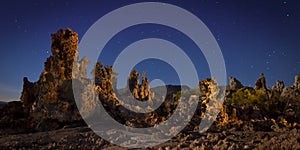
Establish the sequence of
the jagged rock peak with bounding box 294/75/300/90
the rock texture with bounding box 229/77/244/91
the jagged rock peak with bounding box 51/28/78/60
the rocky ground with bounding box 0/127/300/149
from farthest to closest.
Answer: the rock texture with bounding box 229/77/244/91
the jagged rock peak with bounding box 294/75/300/90
the jagged rock peak with bounding box 51/28/78/60
the rocky ground with bounding box 0/127/300/149

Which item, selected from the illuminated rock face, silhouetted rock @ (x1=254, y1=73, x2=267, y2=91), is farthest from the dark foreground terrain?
silhouetted rock @ (x1=254, y1=73, x2=267, y2=91)

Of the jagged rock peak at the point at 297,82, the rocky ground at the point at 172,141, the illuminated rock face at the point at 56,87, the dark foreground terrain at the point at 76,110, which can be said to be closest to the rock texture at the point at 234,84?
the jagged rock peak at the point at 297,82

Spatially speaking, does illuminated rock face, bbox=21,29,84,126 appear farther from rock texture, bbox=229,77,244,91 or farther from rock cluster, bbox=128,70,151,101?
rock texture, bbox=229,77,244,91

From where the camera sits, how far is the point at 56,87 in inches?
669

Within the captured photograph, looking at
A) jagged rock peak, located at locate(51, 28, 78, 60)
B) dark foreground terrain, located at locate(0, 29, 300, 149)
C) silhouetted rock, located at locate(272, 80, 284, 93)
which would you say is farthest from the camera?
silhouetted rock, located at locate(272, 80, 284, 93)

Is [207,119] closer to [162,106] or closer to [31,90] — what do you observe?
[162,106]

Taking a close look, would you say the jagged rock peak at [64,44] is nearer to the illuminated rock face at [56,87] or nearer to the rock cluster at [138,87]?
the illuminated rock face at [56,87]

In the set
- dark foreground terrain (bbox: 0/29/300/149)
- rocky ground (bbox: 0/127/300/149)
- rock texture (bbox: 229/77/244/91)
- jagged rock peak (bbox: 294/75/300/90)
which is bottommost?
rocky ground (bbox: 0/127/300/149)

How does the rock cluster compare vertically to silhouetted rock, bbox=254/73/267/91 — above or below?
below

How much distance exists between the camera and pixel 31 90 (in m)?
18.8

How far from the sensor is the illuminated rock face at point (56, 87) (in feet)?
54.0

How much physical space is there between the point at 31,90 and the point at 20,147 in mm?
8663

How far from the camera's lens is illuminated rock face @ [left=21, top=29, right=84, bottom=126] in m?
16.5

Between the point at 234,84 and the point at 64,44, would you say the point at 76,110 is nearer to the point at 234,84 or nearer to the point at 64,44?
the point at 64,44
